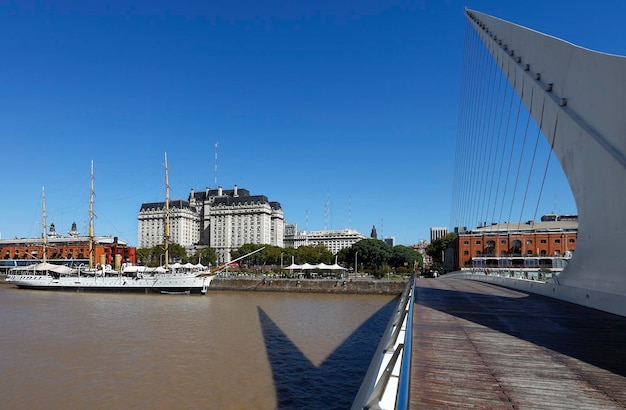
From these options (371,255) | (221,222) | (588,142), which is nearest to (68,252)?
(371,255)

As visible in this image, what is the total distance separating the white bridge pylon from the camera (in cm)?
954

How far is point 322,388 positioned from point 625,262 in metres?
8.82

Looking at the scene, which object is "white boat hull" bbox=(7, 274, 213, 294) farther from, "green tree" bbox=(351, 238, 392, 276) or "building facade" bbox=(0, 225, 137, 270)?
"green tree" bbox=(351, 238, 392, 276)

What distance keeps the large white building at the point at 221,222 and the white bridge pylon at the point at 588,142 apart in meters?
155

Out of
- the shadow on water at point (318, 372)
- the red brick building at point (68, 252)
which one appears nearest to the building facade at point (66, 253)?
the red brick building at point (68, 252)

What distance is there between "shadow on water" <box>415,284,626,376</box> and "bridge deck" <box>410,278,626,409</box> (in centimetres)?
1

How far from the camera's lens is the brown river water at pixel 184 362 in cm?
1169

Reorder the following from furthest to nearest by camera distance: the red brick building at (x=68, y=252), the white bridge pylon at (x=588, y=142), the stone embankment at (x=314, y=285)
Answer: the red brick building at (x=68, y=252) → the stone embankment at (x=314, y=285) → the white bridge pylon at (x=588, y=142)

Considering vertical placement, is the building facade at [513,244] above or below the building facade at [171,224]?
below

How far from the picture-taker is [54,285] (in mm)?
60562

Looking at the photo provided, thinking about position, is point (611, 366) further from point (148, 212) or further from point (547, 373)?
point (148, 212)

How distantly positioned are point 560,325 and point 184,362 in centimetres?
1253

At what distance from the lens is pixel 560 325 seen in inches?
347

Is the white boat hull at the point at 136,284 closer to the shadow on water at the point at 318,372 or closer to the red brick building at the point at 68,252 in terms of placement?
the red brick building at the point at 68,252
